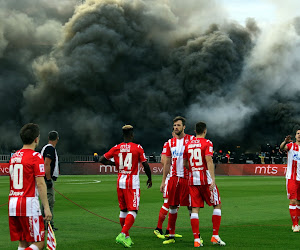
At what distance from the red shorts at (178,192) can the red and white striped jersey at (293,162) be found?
2746mm

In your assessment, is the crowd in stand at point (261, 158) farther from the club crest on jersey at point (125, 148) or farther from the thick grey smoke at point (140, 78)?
the club crest on jersey at point (125, 148)

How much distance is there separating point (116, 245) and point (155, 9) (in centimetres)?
7237

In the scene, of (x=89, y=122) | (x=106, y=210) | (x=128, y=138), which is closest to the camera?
(x=128, y=138)

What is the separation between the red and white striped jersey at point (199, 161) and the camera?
8727mm

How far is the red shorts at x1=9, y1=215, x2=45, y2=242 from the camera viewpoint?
19.1ft

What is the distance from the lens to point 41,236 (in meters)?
5.83

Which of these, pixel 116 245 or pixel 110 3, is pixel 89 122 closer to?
pixel 110 3

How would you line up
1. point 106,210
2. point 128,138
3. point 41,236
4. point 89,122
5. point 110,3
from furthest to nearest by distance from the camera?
point 110,3, point 89,122, point 106,210, point 128,138, point 41,236

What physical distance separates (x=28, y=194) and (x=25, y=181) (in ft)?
0.52

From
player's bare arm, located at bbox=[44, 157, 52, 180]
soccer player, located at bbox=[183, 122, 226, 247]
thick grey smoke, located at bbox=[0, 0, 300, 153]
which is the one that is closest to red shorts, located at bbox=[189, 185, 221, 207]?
soccer player, located at bbox=[183, 122, 226, 247]

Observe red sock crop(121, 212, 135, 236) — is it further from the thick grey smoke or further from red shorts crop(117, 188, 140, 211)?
the thick grey smoke

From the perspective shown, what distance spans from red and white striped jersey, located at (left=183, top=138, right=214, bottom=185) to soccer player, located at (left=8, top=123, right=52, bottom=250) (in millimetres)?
3488

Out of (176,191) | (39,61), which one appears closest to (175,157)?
(176,191)

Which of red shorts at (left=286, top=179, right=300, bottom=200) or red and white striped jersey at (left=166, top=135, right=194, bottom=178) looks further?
red shorts at (left=286, top=179, right=300, bottom=200)
